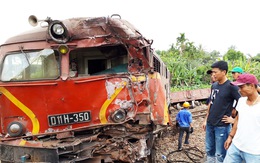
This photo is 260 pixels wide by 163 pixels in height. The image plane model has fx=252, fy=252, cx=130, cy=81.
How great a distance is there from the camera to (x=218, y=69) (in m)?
3.94

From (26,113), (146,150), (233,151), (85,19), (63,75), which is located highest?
(85,19)

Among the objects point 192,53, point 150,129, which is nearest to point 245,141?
point 150,129

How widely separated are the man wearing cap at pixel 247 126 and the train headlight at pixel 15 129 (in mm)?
3235

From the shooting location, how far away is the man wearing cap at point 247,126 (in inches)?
117

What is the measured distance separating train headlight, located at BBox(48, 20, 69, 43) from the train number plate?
1.22 meters

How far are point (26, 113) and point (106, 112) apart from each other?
4.41 ft

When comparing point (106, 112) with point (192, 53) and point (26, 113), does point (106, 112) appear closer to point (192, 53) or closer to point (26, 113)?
point (26, 113)

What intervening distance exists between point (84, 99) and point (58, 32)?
3.80 feet

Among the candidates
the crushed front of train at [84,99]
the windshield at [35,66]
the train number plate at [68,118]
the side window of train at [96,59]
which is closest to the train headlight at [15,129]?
the crushed front of train at [84,99]

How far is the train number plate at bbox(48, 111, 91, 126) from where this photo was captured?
4.14 m

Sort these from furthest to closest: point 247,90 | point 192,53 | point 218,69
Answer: point 192,53
point 218,69
point 247,90

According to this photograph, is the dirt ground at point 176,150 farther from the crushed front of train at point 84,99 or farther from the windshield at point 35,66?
the windshield at point 35,66

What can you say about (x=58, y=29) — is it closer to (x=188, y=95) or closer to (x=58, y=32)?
(x=58, y=32)

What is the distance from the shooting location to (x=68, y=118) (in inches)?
163
